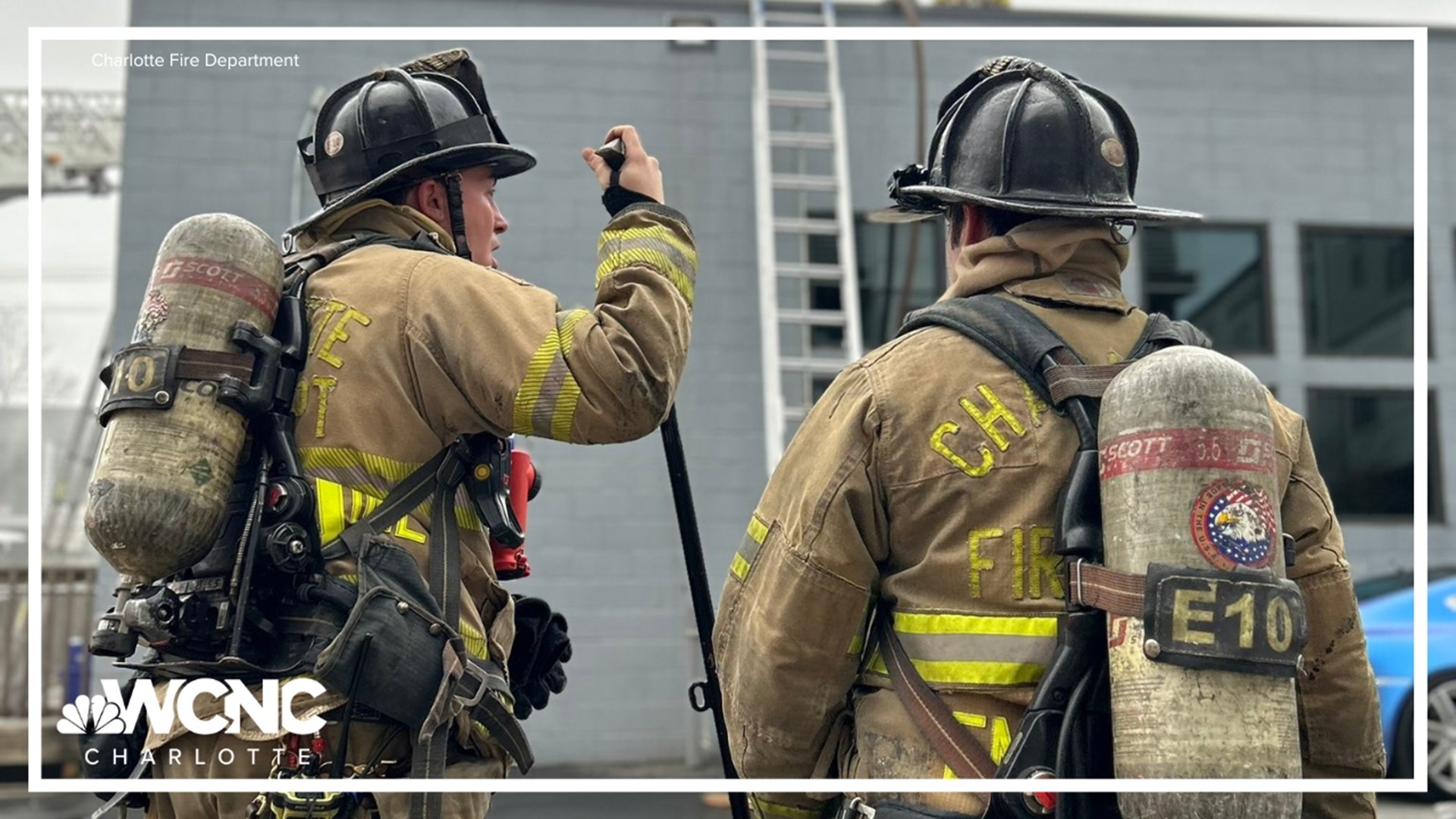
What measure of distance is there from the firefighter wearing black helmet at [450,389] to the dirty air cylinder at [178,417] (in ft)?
0.49

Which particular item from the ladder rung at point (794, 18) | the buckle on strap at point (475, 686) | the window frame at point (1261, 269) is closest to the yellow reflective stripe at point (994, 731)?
the buckle on strap at point (475, 686)

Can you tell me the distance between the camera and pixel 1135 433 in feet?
7.86

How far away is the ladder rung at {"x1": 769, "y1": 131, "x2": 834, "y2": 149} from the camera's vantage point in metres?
8.70

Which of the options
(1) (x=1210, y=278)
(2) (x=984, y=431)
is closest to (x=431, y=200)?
(2) (x=984, y=431)

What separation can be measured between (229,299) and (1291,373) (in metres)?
8.31

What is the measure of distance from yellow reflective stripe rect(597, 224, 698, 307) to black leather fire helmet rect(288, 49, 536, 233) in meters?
0.42

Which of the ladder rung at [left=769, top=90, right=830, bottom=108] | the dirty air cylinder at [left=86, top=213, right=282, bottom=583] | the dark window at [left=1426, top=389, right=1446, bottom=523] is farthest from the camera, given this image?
the dark window at [left=1426, top=389, right=1446, bottom=523]

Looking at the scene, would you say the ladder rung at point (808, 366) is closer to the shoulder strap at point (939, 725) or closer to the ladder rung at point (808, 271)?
the ladder rung at point (808, 271)

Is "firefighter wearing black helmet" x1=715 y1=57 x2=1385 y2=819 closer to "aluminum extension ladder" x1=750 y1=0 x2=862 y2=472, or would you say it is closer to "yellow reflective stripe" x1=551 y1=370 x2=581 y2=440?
"yellow reflective stripe" x1=551 y1=370 x2=581 y2=440

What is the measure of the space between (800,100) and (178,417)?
6.43 metres

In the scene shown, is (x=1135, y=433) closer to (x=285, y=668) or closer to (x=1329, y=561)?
(x=1329, y=561)

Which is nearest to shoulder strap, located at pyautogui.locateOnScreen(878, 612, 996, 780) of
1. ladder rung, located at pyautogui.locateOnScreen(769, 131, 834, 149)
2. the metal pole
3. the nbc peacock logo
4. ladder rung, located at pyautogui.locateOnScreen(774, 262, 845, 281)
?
the metal pole

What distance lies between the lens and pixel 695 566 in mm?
3389

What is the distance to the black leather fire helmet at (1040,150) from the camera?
2838 millimetres
